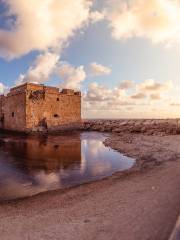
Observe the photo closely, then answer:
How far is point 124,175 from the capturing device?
8.14m

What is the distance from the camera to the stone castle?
2556 cm

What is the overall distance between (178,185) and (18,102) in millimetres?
23623

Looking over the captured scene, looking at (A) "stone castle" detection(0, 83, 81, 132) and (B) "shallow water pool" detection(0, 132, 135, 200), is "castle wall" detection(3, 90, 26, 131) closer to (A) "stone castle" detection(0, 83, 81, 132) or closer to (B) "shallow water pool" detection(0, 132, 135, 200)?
(A) "stone castle" detection(0, 83, 81, 132)

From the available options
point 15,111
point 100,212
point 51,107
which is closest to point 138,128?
point 51,107

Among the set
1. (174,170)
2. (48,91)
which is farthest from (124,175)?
(48,91)

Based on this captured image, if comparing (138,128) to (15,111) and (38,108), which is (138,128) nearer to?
(38,108)

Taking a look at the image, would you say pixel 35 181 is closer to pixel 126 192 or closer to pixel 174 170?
pixel 126 192

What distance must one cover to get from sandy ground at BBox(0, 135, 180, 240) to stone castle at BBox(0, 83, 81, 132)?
65.4 ft

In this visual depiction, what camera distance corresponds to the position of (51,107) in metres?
27.9

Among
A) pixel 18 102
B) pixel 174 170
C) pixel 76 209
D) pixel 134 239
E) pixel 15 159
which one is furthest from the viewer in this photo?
pixel 18 102

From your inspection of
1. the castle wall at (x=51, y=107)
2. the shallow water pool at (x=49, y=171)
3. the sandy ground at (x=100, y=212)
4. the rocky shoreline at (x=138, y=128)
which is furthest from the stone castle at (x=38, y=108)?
the sandy ground at (x=100, y=212)

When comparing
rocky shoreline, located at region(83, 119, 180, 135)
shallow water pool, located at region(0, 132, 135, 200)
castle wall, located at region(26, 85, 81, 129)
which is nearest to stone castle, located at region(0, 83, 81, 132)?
castle wall, located at region(26, 85, 81, 129)

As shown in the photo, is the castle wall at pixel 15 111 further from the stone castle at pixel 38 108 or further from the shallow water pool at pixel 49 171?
the shallow water pool at pixel 49 171

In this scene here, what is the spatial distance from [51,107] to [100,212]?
78.5 ft
